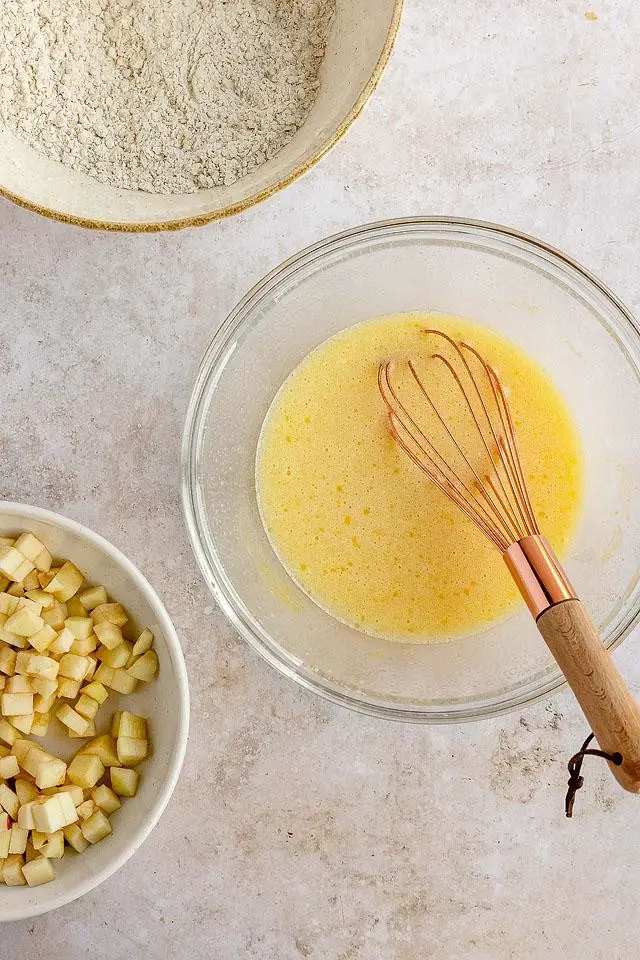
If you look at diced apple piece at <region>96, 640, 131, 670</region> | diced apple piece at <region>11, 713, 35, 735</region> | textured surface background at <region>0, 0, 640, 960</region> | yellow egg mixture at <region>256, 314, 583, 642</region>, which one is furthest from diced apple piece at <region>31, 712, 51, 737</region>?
Answer: yellow egg mixture at <region>256, 314, 583, 642</region>

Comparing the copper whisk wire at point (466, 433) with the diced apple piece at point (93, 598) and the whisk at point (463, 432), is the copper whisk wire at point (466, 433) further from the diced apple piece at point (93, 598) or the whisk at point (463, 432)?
the diced apple piece at point (93, 598)

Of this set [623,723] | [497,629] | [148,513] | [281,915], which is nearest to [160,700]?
[148,513]

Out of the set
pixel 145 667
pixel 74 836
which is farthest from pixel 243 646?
pixel 74 836

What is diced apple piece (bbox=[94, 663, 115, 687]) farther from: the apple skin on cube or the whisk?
the whisk

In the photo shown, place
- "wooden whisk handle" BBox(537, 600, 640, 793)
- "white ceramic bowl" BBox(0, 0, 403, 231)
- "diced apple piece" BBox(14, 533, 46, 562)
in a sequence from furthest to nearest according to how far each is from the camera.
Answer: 1. "diced apple piece" BBox(14, 533, 46, 562)
2. "white ceramic bowl" BBox(0, 0, 403, 231)
3. "wooden whisk handle" BBox(537, 600, 640, 793)

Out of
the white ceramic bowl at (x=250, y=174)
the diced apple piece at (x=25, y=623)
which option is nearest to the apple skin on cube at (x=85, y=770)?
the diced apple piece at (x=25, y=623)

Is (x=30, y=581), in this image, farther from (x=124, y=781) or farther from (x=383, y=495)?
(x=383, y=495)
